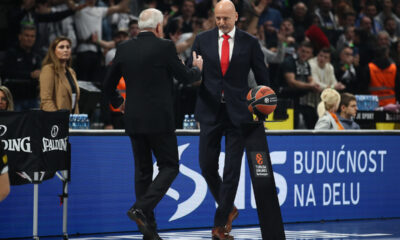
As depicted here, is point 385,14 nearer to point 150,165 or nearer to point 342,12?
point 342,12

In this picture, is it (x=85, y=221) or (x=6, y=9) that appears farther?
(x=6, y=9)

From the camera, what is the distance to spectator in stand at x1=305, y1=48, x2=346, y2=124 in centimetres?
1364

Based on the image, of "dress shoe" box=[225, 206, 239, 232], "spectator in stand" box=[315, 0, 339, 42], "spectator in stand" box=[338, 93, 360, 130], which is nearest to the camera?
"dress shoe" box=[225, 206, 239, 232]

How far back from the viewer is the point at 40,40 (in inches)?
490

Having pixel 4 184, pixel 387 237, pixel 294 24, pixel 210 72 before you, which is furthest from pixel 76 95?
pixel 294 24

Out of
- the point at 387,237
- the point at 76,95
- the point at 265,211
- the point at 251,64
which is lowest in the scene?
the point at 387,237

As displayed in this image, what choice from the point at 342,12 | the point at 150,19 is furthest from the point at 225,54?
the point at 342,12

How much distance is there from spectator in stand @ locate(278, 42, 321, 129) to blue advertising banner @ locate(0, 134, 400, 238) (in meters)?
2.82

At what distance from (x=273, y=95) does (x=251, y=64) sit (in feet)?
3.23

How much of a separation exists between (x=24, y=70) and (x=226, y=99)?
4.89 m

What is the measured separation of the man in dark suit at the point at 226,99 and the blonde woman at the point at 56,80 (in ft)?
7.69

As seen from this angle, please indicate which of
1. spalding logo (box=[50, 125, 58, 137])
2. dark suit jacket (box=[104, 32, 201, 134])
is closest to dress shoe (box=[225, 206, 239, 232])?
dark suit jacket (box=[104, 32, 201, 134])

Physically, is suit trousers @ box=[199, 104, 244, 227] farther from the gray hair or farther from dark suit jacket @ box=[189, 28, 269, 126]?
the gray hair

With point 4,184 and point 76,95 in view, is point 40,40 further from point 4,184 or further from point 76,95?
point 4,184
